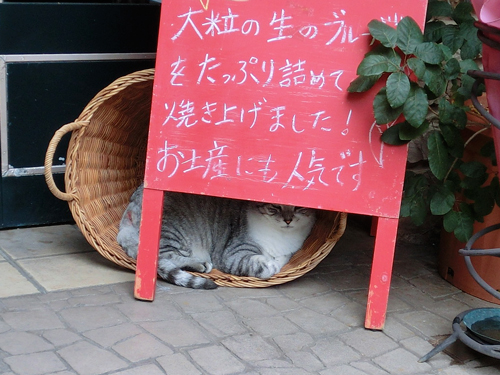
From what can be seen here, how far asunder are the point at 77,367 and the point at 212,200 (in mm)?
1293

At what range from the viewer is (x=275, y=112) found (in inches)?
113

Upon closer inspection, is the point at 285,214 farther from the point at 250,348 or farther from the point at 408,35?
the point at 408,35

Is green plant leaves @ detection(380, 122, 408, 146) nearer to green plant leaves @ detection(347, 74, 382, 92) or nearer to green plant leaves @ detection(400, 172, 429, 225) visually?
green plant leaves @ detection(347, 74, 382, 92)

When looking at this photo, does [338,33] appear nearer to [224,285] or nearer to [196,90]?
[196,90]

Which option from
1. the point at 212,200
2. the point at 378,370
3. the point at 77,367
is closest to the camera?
the point at 77,367

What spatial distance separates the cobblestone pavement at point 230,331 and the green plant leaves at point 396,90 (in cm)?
98

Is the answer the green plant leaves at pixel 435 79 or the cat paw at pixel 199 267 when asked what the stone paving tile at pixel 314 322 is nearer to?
the cat paw at pixel 199 267

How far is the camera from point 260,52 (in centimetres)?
282

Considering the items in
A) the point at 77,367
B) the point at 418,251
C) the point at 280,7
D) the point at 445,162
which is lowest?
the point at 77,367

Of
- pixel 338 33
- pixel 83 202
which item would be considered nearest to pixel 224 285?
pixel 83 202

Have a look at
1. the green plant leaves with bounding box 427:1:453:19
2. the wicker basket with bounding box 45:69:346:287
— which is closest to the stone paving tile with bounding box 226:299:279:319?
the wicker basket with bounding box 45:69:346:287

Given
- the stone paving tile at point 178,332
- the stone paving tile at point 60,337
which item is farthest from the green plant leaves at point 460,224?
the stone paving tile at point 60,337

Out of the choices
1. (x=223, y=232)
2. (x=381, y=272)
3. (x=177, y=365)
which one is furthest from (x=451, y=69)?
(x=177, y=365)

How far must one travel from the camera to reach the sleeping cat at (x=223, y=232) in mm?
3369
